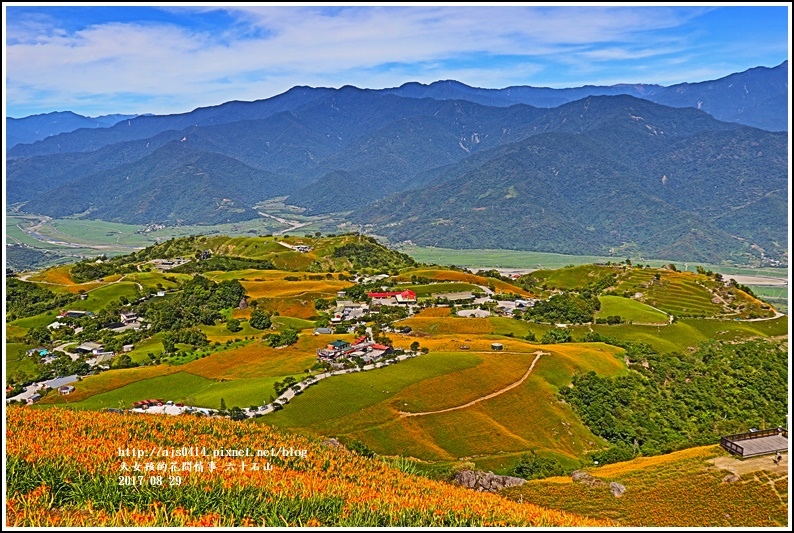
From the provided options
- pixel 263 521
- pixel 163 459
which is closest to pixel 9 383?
pixel 163 459

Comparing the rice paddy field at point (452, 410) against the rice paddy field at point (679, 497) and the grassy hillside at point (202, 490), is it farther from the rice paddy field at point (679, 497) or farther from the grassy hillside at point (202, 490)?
the grassy hillside at point (202, 490)

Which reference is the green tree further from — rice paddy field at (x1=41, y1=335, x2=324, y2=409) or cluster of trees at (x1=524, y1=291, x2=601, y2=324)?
cluster of trees at (x1=524, y1=291, x2=601, y2=324)

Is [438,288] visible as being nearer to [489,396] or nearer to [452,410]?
[489,396]

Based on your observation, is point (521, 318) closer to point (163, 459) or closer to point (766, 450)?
point (766, 450)

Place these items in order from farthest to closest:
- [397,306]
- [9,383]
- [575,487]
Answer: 1. [397,306]
2. [9,383]
3. [575,487]

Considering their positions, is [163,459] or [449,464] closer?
[163,459]

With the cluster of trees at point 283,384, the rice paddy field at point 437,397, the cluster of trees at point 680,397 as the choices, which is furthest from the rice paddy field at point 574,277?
the cluster of trees at point 283,384

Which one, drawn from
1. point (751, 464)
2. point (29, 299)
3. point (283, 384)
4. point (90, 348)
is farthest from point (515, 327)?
point (29, 299)
